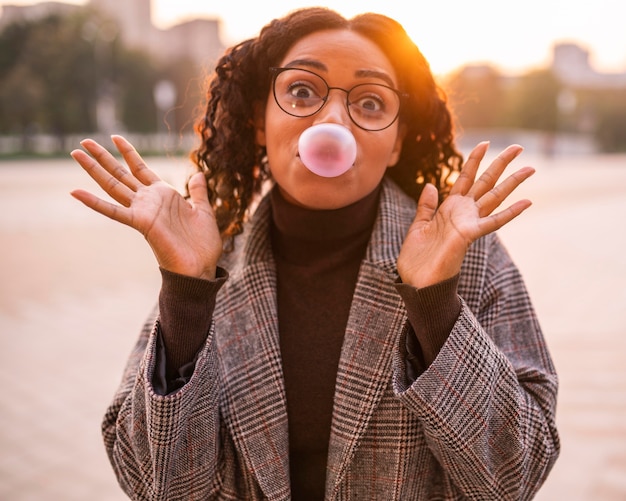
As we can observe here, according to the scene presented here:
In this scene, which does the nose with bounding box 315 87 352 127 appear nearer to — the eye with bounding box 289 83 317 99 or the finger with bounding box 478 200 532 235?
the eye with bounding box 289 83 317 99

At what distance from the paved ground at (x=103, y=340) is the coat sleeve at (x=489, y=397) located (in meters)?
2.05

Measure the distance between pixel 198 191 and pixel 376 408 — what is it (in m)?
0.79

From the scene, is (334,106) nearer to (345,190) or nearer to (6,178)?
(345,190)

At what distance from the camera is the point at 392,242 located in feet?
5.94

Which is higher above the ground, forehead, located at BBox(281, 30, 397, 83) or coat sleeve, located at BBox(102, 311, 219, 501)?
forehead, located at BBox(281, 30, 397, 83)

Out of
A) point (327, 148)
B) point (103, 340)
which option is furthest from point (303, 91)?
point (103, 340)

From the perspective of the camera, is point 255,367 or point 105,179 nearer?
point 105,179

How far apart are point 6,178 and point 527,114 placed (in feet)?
157

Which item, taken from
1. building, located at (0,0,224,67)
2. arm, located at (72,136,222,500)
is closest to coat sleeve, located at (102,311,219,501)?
arm, located at (72,136,222,500)

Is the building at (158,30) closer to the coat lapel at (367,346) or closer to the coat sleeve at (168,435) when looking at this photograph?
the coat lapel at (367,346)

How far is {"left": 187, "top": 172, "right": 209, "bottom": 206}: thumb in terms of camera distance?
1.79 m

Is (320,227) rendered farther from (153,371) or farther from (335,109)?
(153,371)

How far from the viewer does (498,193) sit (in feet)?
5.23

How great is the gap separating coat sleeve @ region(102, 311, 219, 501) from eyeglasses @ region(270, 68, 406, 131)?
0.68m
